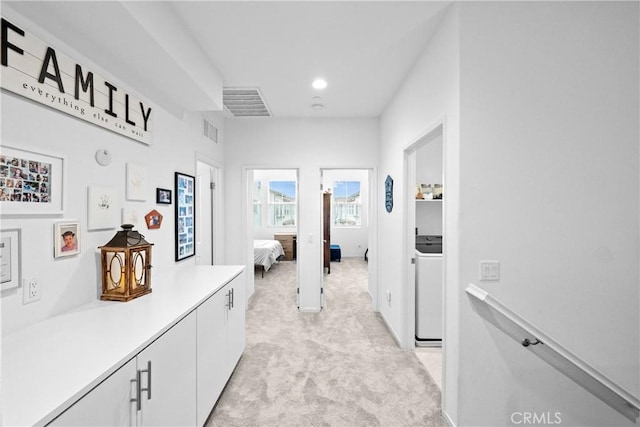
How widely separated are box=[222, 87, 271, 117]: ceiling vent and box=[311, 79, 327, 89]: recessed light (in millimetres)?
621

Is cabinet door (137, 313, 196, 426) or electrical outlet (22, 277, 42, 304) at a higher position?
electrical outlet (22, 277, 42, 304)

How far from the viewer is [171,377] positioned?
4.49 ft

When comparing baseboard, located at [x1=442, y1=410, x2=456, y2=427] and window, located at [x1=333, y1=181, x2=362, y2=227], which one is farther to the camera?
window, located at [x1=333, y1=181, x2=362, y2=227]

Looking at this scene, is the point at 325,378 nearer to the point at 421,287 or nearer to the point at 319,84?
the point at 421,287

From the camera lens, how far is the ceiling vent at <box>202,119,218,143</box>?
3.26m

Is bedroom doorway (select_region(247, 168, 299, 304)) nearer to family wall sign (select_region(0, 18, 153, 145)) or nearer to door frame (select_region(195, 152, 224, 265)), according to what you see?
door frame (select_region(195, 152, 224, 265))

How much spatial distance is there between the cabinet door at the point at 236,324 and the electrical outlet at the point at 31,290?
1121mm

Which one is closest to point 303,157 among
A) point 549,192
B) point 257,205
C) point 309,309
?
point 309,309

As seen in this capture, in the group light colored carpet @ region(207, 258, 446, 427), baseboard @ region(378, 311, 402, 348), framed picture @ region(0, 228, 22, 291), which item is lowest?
light colored carpet @ region(207, 258, 446, 427)

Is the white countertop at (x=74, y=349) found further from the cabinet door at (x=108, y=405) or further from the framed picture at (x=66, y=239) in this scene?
the framed picture at (x=66, y=239)

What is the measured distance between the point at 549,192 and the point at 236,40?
2.33 m

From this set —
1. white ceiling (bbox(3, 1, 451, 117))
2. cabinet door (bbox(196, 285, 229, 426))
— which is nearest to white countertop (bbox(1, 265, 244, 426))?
cabinet door (bbox(196, 285, 229, 426))

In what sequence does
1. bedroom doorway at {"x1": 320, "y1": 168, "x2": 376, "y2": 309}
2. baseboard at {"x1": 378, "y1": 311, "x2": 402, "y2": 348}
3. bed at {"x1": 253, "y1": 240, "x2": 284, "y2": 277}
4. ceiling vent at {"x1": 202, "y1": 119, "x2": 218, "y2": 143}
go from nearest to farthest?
1. baseboard at {"x1": 378, "y1": 311, "x2": 402, "y2": 348}
2. ceiling vent at {"x1": 202, "y1": 119, "x2": 218, "y2": 143}
3. bed at {"x1": 253, "y1": 240, "x2": 284, "y2": 277}
4. bedroom doorway at {"x1": 320, "y1": 168, "x2": 376, "y2": 309}

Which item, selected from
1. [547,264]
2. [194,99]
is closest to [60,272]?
[194,99]
